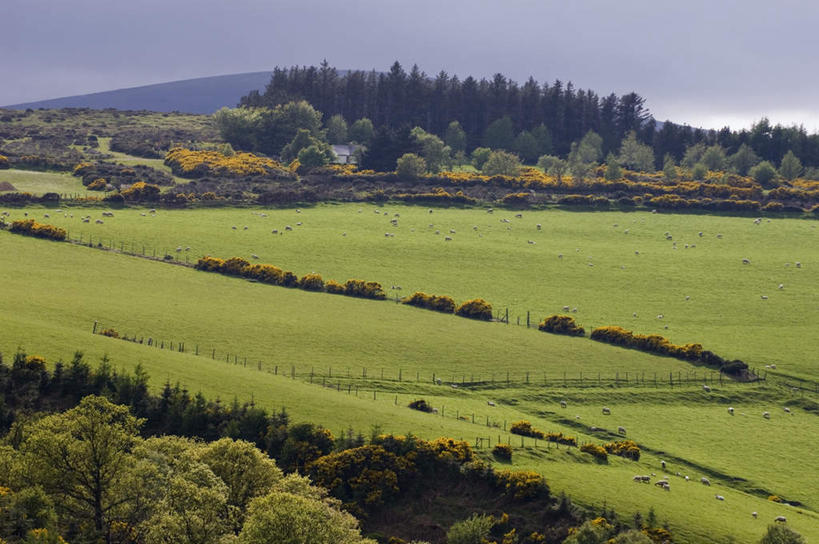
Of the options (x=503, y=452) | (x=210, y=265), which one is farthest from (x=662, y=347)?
(x=210, y=265)

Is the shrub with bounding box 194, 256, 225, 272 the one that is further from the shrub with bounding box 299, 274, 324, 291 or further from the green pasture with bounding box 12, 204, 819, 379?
the shrub with bounding box 299, 274, 324, 291

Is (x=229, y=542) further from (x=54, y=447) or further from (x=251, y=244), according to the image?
(x=251, y=244)

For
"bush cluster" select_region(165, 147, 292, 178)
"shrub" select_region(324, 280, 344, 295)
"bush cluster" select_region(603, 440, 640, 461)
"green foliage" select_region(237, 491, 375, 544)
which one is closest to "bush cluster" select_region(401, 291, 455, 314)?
"shrub" select_region(324, 280, 344, 295)

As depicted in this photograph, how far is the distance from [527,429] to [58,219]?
3301 inches

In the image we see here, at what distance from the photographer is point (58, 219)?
129 meters

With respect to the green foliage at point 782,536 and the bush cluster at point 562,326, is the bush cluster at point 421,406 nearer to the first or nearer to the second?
the bush cluster at point 562,326

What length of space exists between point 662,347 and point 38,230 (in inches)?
3151

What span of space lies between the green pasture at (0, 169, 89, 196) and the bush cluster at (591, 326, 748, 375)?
93.8 m

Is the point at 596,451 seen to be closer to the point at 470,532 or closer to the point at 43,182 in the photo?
the point at 470,532

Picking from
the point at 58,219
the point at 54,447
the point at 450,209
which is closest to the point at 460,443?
the point at 54,447

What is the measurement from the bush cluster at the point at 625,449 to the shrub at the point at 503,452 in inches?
419

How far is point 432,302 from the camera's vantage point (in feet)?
350

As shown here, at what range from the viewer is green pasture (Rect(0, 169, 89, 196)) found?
153750mm

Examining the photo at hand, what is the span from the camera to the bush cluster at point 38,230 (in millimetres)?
119500
